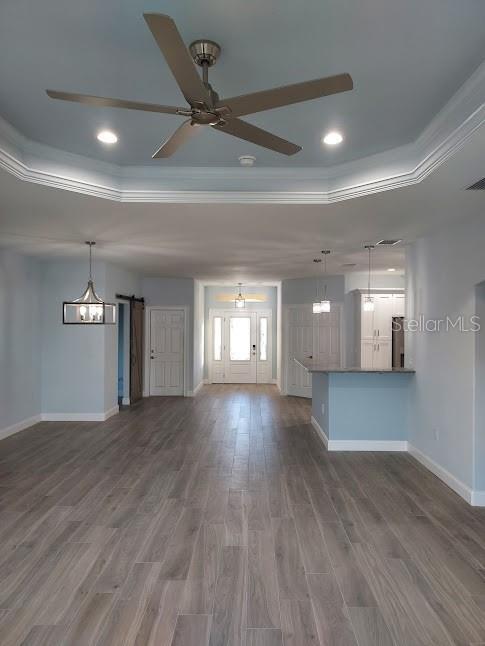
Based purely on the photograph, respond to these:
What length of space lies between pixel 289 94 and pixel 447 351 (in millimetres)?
3654

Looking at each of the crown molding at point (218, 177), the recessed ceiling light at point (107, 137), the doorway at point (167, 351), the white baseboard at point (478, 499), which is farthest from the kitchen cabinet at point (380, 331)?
the recessed ceiling light at point (107, 137)

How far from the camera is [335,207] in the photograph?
12.9 ft

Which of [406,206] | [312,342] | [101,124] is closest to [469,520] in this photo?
[406,206]

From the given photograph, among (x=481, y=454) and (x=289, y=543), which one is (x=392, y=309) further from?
(x=289, y=543)

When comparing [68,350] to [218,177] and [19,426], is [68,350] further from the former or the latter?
[218,177]

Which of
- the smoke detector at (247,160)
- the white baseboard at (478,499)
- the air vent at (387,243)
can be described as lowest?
the white baseboard at (478,499)

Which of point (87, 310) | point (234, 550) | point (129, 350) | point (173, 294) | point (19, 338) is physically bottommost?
point (234, 550)

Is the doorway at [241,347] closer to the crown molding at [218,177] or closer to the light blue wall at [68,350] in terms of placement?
the light blue wall at [68,350]

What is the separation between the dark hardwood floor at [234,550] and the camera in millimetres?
2367

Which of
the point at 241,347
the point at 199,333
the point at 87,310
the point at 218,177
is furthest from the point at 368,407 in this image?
the point at 241,347

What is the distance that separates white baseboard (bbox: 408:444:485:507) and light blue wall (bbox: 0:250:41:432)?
5581 millimetres

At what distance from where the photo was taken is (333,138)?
3.14m

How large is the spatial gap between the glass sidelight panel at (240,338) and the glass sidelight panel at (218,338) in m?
0.29

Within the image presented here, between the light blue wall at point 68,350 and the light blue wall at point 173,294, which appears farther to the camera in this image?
the light blue wall at point 173,294
